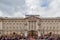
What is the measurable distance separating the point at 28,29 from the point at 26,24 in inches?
91.1

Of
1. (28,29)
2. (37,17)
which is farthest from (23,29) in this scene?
(37,17)

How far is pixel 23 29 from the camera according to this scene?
90625mm

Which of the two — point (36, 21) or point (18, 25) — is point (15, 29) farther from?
point (36, 21)

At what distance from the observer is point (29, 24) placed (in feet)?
296

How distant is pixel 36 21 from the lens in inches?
3529

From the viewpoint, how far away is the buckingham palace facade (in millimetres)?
89562

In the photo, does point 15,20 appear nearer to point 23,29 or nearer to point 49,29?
point 23,29

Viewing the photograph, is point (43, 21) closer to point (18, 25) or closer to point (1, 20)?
point (18, 25)

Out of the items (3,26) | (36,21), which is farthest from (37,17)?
(3,26)

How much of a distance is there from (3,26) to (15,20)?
574cm

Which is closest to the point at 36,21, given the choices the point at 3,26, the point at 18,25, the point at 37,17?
the point at 37,17

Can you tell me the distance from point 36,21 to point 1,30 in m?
15.5

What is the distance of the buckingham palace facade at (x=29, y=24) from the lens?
3526 inches

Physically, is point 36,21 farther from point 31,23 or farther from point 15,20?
point 15,20
